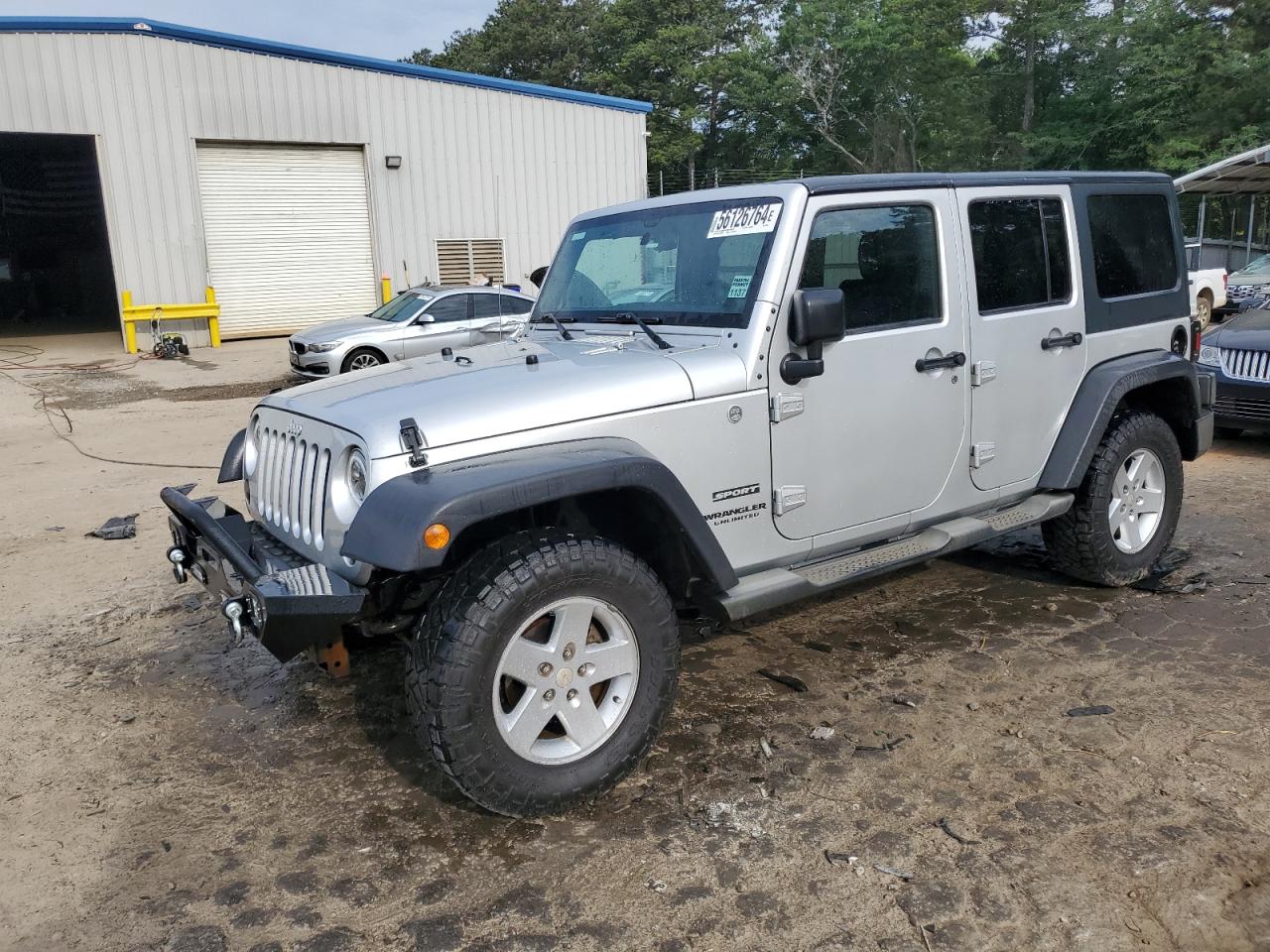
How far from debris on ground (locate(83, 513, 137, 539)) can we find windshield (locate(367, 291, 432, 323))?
294 inches

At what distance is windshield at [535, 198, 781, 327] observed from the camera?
3670 millimetres

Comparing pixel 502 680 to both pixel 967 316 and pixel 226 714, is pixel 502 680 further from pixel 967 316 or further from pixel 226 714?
pixel 967 316

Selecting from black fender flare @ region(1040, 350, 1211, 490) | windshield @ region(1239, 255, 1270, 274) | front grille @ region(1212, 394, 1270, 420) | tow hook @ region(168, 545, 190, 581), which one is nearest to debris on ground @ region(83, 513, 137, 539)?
tow hook @ region(168, 545, 190, 581)

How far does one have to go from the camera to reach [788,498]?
12.0ft

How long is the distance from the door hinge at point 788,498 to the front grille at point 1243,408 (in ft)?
19.5

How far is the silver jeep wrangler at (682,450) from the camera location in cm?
295

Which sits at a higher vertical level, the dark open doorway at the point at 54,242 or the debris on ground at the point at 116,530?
the dark open doorway at the point at 54,242

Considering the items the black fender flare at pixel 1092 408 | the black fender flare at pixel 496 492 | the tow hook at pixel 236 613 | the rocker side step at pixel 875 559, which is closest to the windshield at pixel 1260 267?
the black fender flare at pixel 1092 408

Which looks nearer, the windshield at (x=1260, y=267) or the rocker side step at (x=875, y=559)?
the rocker side step at (x=875, y=559)

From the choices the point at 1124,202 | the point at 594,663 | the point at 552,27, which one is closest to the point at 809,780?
the point at 594,663

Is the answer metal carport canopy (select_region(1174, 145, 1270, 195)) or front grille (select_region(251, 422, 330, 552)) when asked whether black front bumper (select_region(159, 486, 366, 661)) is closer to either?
front grille (select_region(251, 422, 330, 552))

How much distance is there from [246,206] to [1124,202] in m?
17.3

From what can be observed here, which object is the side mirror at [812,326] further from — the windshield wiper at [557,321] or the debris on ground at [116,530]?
the debris on ground at [116,530]

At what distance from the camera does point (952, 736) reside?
143 inches
